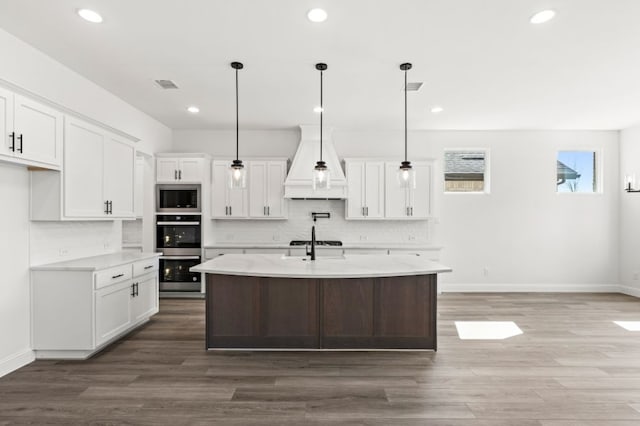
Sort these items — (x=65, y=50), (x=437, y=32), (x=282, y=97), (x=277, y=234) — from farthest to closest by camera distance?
(x=277, y=234) → (x=282, y=97) → (x=65, y=50) → (x=437, y=32)

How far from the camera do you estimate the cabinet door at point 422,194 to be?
20.7 ft

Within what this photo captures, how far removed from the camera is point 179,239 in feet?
19.7

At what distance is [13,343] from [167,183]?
3203mm

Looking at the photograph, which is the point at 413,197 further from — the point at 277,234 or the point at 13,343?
the point at 13,343

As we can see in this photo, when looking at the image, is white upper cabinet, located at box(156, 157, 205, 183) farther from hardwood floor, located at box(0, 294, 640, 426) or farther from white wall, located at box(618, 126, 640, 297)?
white wall, located at box(618, 126, 640, 297)

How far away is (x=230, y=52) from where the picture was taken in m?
3.51

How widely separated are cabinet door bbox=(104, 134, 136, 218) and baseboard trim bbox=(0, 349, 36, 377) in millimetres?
1534

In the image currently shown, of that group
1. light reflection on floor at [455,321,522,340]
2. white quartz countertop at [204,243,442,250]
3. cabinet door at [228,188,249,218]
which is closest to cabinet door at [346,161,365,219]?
white quartz countertop at [204,243,442,250]

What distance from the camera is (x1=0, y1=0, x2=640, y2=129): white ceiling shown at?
2.78 m

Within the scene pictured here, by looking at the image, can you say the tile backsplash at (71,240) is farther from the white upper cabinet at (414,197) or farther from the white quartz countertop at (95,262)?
the white upper cabinet at (414,197)

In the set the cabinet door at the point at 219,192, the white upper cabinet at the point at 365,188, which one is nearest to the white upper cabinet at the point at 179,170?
the cabinet door at the point at 219,192

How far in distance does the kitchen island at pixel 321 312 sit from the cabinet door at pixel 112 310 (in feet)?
3.25

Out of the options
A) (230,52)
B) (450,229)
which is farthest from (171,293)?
(450,229)

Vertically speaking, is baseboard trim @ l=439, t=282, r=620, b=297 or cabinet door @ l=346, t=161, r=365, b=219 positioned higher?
cabinet door @ l=346, t=161, r=365, b=219
